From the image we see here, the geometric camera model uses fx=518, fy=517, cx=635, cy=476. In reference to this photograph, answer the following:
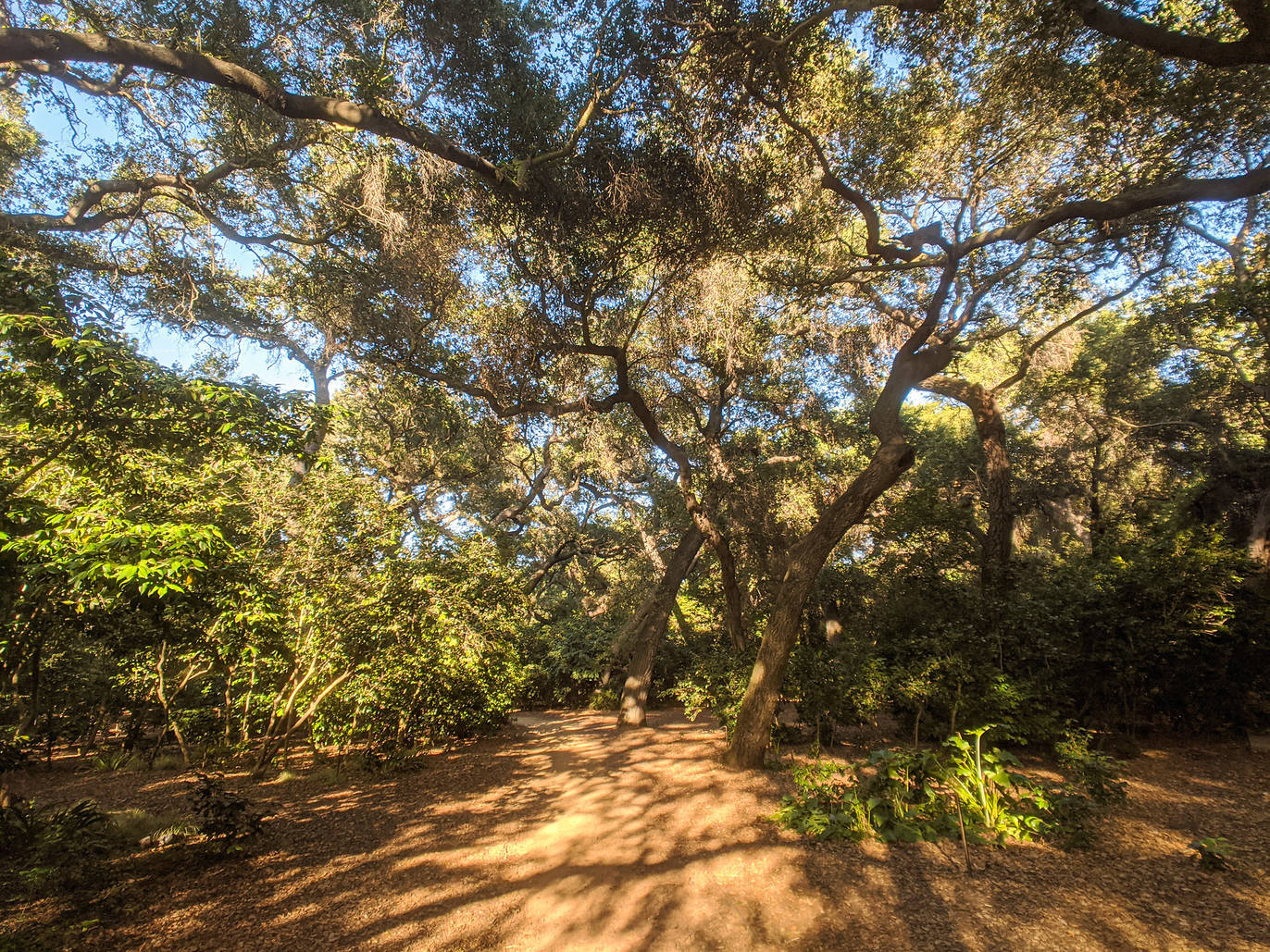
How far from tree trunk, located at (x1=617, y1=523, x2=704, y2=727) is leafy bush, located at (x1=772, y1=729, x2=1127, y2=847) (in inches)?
211

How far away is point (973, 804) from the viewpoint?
4.42 meters

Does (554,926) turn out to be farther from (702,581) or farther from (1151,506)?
(1151,506)

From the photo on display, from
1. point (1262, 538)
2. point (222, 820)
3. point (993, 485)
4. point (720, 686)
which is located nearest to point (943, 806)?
point (720, 686)

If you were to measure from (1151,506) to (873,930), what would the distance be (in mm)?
14899

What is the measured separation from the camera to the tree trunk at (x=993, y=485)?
7766 millimetres

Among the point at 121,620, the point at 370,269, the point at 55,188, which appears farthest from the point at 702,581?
the point at 55,188

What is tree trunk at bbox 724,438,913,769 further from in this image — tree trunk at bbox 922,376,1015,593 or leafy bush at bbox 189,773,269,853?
leafy bush at bbox 189,773,269,853

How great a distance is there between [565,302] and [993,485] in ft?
23.6

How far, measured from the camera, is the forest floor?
3.16 metres

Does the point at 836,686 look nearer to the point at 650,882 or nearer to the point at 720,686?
the point at 720,686

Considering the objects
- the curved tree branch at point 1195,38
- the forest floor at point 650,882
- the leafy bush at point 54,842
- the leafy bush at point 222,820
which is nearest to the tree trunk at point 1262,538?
the forest floor at point 650,882

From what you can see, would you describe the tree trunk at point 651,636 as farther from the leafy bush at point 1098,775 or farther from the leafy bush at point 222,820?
the leafy bush at point 222,820

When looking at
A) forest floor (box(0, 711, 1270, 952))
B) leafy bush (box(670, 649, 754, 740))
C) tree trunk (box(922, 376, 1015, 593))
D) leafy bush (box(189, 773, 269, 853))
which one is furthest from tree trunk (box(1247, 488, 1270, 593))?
leafy bush (box(189, 773, 269, 853))

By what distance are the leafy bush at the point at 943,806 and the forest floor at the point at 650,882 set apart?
151 mm
